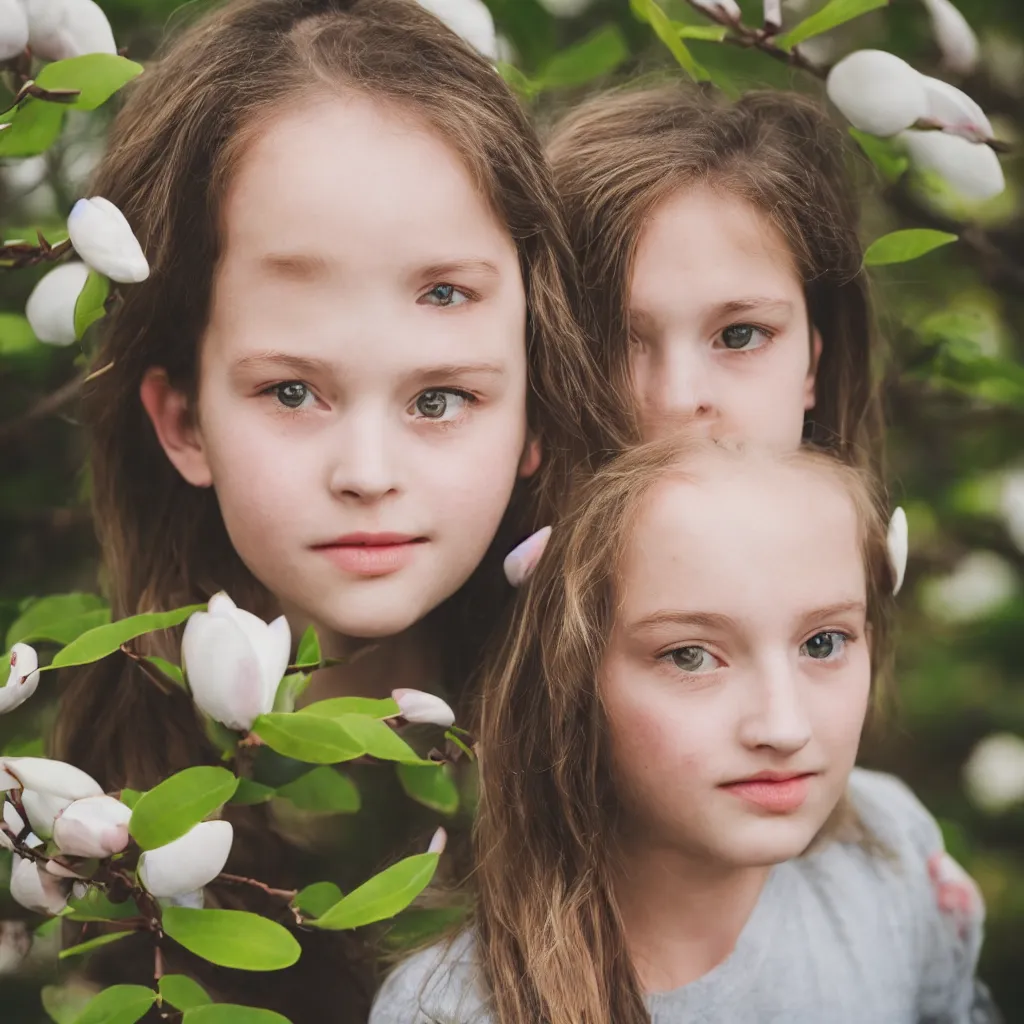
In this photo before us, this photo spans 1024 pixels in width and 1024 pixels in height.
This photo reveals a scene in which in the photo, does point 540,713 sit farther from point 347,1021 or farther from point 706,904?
point 347,1021

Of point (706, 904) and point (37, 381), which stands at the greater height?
point (37, 381)

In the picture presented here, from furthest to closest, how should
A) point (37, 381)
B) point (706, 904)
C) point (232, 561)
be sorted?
1. point (37, 381)
2. point (232, 561)
3. point (706, 904)

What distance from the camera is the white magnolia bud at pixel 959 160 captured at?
1.22 m

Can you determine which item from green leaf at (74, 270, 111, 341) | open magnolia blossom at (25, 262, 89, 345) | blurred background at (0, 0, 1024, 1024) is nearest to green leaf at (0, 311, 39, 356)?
blurred background at (0, 0, 1024, 1024)

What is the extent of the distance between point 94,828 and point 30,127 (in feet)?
1.80

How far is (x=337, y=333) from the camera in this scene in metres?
1.09

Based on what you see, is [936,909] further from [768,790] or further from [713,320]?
[713,320]

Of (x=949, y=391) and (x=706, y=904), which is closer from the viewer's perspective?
(x=706, y=904)

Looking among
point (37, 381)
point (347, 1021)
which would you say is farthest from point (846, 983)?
point (37, 381)

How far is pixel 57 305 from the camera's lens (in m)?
1.19

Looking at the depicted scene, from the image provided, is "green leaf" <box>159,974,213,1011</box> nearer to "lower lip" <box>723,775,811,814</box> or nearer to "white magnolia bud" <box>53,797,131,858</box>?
"white magnolia bud" <box>53,797,131,858</box>

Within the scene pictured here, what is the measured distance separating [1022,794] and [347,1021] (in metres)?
0.97

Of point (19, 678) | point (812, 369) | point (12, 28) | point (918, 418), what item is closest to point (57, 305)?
point (12, 28)

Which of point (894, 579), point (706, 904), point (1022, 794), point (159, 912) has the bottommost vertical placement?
point (1022, 794)
